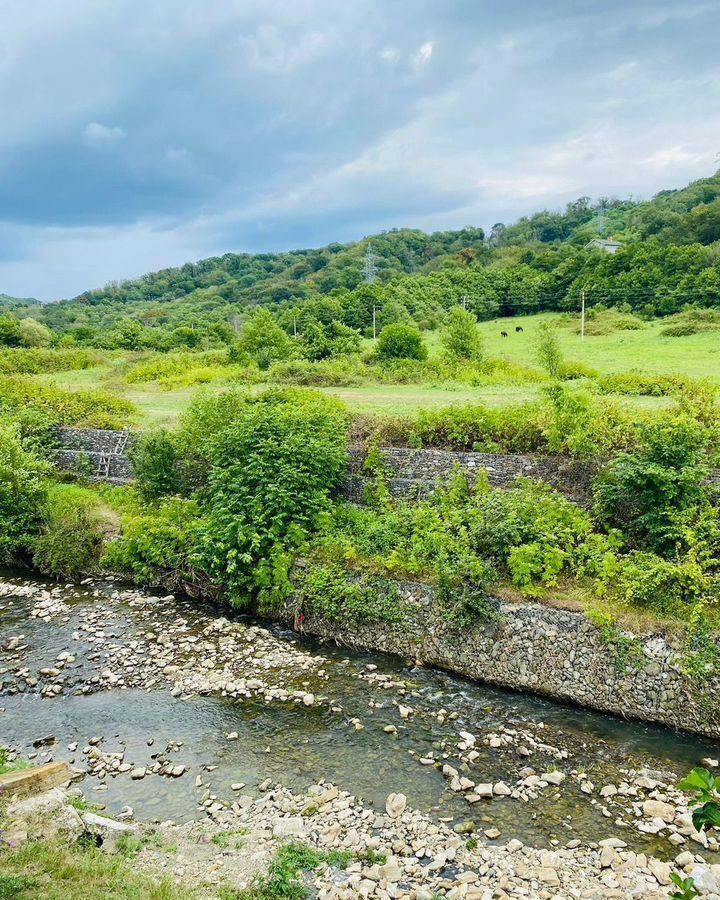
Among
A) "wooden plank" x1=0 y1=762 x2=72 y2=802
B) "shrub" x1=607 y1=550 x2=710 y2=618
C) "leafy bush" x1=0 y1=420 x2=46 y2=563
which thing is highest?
"leafy bush" x1=0 y1=420 x2=46 y2=563

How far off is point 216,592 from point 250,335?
1244 inches

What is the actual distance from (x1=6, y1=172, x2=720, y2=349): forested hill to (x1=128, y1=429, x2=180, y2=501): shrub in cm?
3735

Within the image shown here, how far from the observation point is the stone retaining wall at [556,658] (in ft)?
34.7

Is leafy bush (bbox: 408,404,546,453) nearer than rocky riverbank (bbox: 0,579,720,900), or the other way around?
rocky riverbank (bbox: 0,579,720,900)

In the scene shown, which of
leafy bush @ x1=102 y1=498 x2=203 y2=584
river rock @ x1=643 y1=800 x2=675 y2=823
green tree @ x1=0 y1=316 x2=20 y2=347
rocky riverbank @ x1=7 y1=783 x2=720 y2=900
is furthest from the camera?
green tree @ x1=0 y1=316 x2=20 y2=347

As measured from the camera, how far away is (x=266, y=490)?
15758 mm

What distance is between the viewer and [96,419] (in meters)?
24.2

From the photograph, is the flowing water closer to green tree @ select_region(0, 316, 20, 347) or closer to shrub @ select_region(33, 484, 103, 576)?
shrub @ select_region(33, 484, 103, 576)

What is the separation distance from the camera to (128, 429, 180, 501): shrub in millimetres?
19484

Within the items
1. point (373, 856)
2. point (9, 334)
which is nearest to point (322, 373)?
point (373, 856)

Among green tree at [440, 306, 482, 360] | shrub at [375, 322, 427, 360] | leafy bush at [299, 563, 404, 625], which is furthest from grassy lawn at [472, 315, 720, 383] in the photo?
leafy bush at [299, 563, 404, 625]

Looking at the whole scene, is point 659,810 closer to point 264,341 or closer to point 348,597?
point 348,597

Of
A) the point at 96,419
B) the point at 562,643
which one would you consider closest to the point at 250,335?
the point at 96,419

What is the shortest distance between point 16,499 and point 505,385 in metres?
19.1
